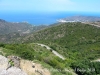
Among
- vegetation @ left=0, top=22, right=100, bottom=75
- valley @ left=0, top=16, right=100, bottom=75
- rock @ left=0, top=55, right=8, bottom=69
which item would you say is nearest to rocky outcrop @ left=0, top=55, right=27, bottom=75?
rock @ left=0, top=55, right=8, bottom=69

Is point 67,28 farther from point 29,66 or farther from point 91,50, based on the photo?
point 29,66

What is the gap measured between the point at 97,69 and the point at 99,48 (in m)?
33.7

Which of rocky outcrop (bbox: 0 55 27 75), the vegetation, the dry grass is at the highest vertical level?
rocky outcrop (bbox: 0 55 27 75)

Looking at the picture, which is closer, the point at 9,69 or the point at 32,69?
the point at 9,69

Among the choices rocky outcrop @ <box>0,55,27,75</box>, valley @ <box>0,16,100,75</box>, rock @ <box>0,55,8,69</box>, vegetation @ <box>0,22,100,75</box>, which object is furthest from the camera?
vegetation @ <box>0,22,100,75</box>

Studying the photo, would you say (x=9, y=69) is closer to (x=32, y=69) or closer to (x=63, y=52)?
(x=32, y=69)

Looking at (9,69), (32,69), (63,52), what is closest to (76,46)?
(63,52)

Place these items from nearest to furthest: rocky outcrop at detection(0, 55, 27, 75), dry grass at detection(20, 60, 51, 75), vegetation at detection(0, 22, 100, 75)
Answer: rocky outcrop at detection(0, 55, 27, 75), dry grass at detection(20, 60, 51, 75), vegetation at detection(0, 22, 100, 75)

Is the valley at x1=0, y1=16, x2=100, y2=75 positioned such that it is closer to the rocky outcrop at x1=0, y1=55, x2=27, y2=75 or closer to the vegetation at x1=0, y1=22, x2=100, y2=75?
the vegetation at x1=0, y1=22, x2=100, y2=75

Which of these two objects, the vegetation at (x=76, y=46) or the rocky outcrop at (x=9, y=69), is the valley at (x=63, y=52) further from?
the rocky outcrop at (x=9, y=69)

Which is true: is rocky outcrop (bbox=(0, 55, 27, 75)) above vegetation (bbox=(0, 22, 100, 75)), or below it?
above

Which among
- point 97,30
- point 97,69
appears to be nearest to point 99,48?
point 97,30

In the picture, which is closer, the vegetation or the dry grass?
the dry grass

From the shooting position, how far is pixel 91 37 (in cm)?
7669
